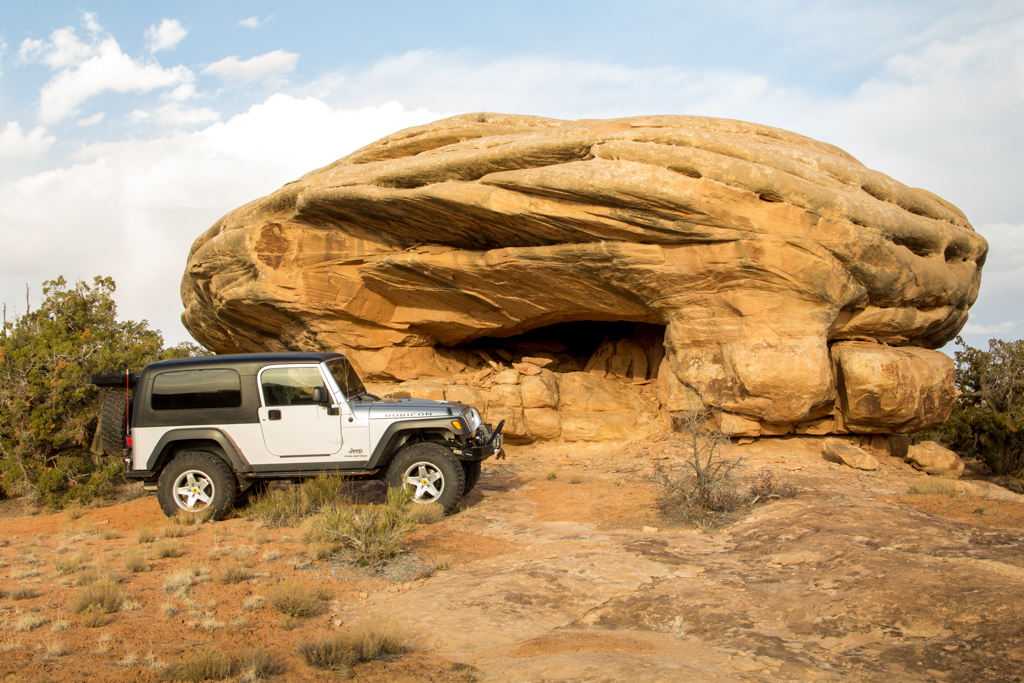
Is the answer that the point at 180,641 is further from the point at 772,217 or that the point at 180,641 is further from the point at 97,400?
the point at 772,217

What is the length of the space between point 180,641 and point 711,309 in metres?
10.2

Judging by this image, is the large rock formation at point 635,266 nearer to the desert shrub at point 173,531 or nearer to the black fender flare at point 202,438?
the black fender flare at point 202,438

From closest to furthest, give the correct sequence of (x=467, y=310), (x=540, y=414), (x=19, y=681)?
(x=19, y=681), (x=540, y=414), (x=467, y=310)

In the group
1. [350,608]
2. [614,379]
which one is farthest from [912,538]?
[614,379]

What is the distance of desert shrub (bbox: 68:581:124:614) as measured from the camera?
4930 millimetres

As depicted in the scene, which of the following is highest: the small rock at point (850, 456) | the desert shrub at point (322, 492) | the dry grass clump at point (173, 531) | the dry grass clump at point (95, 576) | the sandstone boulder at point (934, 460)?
the desert shrub at point (322, 492)

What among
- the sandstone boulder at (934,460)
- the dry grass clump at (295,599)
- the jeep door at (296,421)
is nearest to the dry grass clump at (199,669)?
the dry grass clump at (295,599)

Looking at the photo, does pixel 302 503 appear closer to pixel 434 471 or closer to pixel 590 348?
pixel 434 471

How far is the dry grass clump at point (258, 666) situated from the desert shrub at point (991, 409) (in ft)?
62.3

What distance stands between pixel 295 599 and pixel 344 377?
382cm

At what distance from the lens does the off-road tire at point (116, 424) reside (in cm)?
830

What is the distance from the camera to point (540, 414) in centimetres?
1391

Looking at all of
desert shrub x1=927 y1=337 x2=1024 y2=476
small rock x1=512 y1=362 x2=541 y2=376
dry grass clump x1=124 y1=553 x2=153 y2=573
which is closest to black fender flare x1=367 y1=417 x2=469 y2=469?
dry grass clump x1=124 y1=553 x2=153 y2=573

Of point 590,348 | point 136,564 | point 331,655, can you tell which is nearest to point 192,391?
point 136,564
